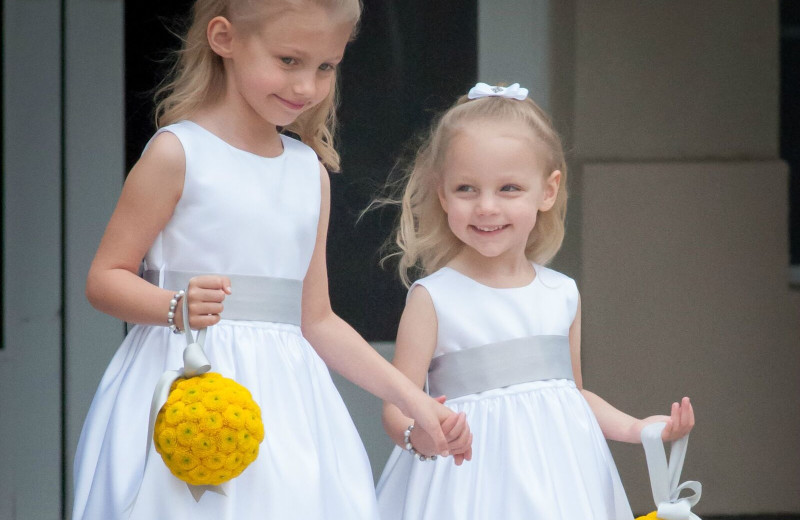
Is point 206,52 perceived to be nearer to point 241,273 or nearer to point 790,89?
point 241,273

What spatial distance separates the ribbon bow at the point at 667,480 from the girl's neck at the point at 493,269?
48 cm

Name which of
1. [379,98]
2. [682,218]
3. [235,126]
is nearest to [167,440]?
[235,126]

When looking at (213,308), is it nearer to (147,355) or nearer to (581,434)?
(147,355)

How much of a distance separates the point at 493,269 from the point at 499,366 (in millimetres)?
257

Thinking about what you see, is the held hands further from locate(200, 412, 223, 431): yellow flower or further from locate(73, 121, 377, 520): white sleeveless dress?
locate(200, 412, 223, 431): yellow flower

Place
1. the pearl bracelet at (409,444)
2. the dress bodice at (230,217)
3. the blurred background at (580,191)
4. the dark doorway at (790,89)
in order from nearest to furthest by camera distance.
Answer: the dress bodice at (230,217), the pearl bracelet at (409,444), the blurred background at (580,191), the dark doorway at (790,89)

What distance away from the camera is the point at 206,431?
71.9 inches

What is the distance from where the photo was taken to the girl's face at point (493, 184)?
2650 millimetres

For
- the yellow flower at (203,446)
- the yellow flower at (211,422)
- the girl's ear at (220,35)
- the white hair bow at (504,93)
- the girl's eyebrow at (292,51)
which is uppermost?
the girl's ear at (220,35)

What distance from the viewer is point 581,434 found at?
262 centimetres

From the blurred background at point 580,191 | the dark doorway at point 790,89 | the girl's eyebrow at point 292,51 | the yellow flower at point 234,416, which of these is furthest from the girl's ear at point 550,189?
the dark doorway at point 790,89

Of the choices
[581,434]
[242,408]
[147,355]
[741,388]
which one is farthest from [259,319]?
[741,388]

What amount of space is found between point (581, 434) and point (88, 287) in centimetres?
115

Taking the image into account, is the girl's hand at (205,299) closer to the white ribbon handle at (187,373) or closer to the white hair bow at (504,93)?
the white ribbon handle at (187,373)
